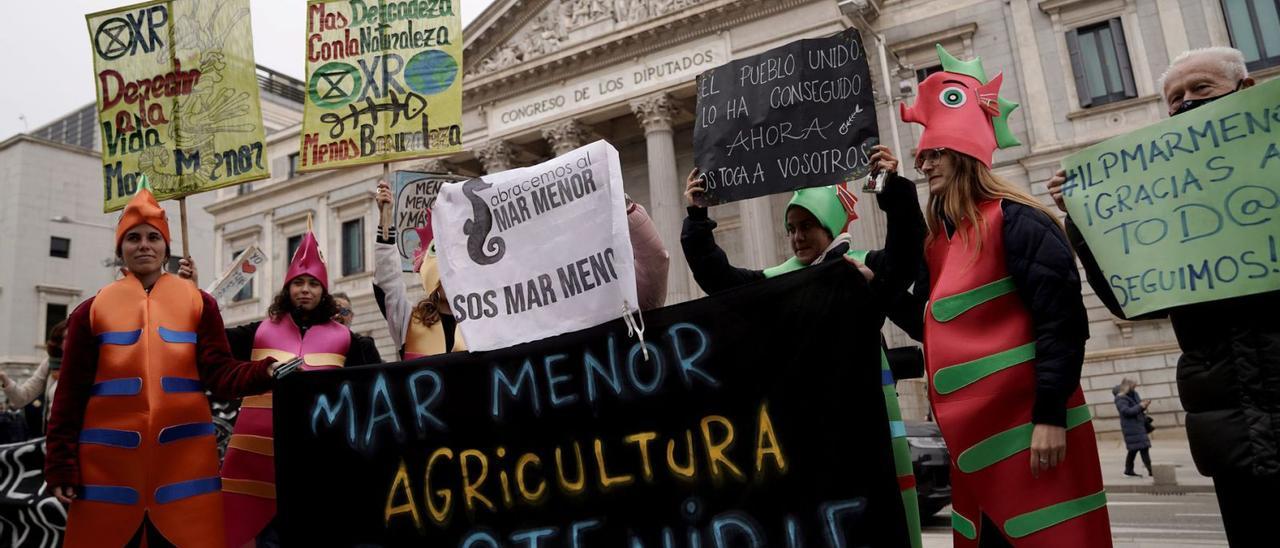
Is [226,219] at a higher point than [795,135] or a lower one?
higher

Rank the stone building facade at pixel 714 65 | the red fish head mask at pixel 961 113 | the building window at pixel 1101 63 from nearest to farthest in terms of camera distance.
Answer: the red fish head mask at pixel 961 113 < the stone building facade at pixel 714 65 < the building window at pixel 1101 63

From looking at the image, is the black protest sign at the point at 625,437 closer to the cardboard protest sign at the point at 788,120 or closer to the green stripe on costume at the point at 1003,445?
the green stripe on costume at the point at 1003,445

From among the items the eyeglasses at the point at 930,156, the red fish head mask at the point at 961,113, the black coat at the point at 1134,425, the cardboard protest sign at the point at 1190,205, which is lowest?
the black coat at the point at 1134,425

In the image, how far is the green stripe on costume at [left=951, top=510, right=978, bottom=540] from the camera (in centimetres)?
266

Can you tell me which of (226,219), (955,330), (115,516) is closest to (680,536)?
(955,330)

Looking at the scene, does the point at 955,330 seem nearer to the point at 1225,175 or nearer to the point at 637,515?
the point at 1225,175

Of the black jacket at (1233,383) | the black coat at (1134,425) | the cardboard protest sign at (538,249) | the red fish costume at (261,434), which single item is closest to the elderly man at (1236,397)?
the black jacket at (1233,383)

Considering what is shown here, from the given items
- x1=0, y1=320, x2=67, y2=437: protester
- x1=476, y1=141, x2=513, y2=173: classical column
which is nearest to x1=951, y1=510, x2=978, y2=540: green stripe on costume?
x1=0, y1=320, x2=67, y2=437: protester

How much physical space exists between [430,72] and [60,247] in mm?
43606

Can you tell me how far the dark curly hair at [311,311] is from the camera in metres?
4.63

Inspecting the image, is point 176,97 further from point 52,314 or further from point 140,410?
point 52,314

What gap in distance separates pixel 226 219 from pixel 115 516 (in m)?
35.9

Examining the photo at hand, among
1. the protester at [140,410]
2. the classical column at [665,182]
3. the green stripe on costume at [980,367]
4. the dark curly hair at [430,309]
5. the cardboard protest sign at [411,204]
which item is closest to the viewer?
the green stripe on costume at [980,367]

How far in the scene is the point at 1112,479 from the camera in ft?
39.9
